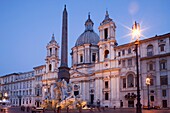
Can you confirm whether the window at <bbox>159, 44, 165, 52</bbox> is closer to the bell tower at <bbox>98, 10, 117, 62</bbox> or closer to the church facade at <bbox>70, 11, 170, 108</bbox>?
the church facade at <bbox>70, 11, 170, 108</bbox>

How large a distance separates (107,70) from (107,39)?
288 inches

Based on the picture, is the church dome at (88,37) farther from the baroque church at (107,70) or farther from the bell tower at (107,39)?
the bell tower at (107,39)

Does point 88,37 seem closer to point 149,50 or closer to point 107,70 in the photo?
point 107,70

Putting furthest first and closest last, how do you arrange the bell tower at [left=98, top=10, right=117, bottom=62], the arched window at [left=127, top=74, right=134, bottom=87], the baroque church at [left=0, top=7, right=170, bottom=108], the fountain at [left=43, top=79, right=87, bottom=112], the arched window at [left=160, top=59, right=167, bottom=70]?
the bell tower at [left=98, top=10, right=117, bottom=62] → the arched window at [left=127, top=74, right=134, bottom=87] → the arched window at [left=160, top=59, right=167, bottom=70] → the baroque church at [left=0, top=7, right=170, bottom=108] → the fountain at [left=43, top=79, right=87, bottom=112]

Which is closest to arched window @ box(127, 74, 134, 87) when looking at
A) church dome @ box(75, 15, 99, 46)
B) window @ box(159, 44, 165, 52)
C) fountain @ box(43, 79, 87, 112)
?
window @ box(159, 44, 165, 52)

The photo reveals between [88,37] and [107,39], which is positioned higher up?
[88,37]

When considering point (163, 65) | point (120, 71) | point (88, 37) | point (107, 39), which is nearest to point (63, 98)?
point (120, 71)

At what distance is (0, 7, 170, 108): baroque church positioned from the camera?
43.8 meters

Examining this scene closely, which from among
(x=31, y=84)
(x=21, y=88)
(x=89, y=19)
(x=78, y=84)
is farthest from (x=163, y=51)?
(x=21, y=88)

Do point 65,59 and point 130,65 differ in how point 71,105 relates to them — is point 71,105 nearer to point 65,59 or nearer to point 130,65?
point 65,59

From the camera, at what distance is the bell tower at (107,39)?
2141 inches

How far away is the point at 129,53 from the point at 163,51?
7.58 m

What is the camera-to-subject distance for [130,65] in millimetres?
49375

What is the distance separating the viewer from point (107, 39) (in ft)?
183
